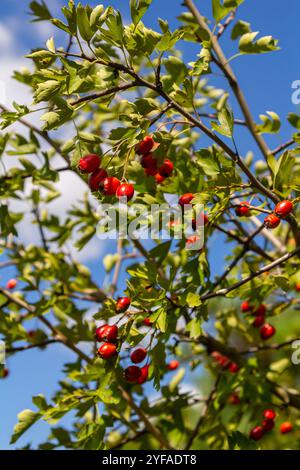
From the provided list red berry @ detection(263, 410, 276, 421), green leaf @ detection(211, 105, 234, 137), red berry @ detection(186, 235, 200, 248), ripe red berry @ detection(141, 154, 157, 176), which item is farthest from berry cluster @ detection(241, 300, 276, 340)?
green leaf @ detection(211, 105, 234, 137)

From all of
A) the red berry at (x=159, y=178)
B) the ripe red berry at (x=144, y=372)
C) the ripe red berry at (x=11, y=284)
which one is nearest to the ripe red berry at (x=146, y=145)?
the red berry at (x=159, y=178)

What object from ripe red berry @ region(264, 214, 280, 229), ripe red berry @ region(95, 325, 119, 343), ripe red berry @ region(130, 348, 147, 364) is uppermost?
ripe red berry @ region(264, 214, 280, 229)

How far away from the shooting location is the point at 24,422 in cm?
255

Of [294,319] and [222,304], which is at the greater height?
[294,319]

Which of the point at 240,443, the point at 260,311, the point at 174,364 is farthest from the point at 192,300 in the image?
the point at 174,364

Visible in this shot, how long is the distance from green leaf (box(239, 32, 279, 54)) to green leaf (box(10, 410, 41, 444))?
198cm

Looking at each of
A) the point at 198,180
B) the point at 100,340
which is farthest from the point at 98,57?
the point at 100,340

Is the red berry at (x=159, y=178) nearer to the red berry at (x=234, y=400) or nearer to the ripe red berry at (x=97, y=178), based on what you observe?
the ripe red berry at (x=97, y=178)

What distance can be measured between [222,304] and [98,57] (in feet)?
11.4

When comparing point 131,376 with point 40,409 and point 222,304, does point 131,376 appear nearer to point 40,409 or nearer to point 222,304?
point 40,409

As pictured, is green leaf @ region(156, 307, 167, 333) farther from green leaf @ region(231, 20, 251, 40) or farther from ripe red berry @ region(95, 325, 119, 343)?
green leaf @ region(231, 20, 251, 40)

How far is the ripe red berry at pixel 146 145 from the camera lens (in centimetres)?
218

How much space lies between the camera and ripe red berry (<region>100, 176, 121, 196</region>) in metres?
2.02
